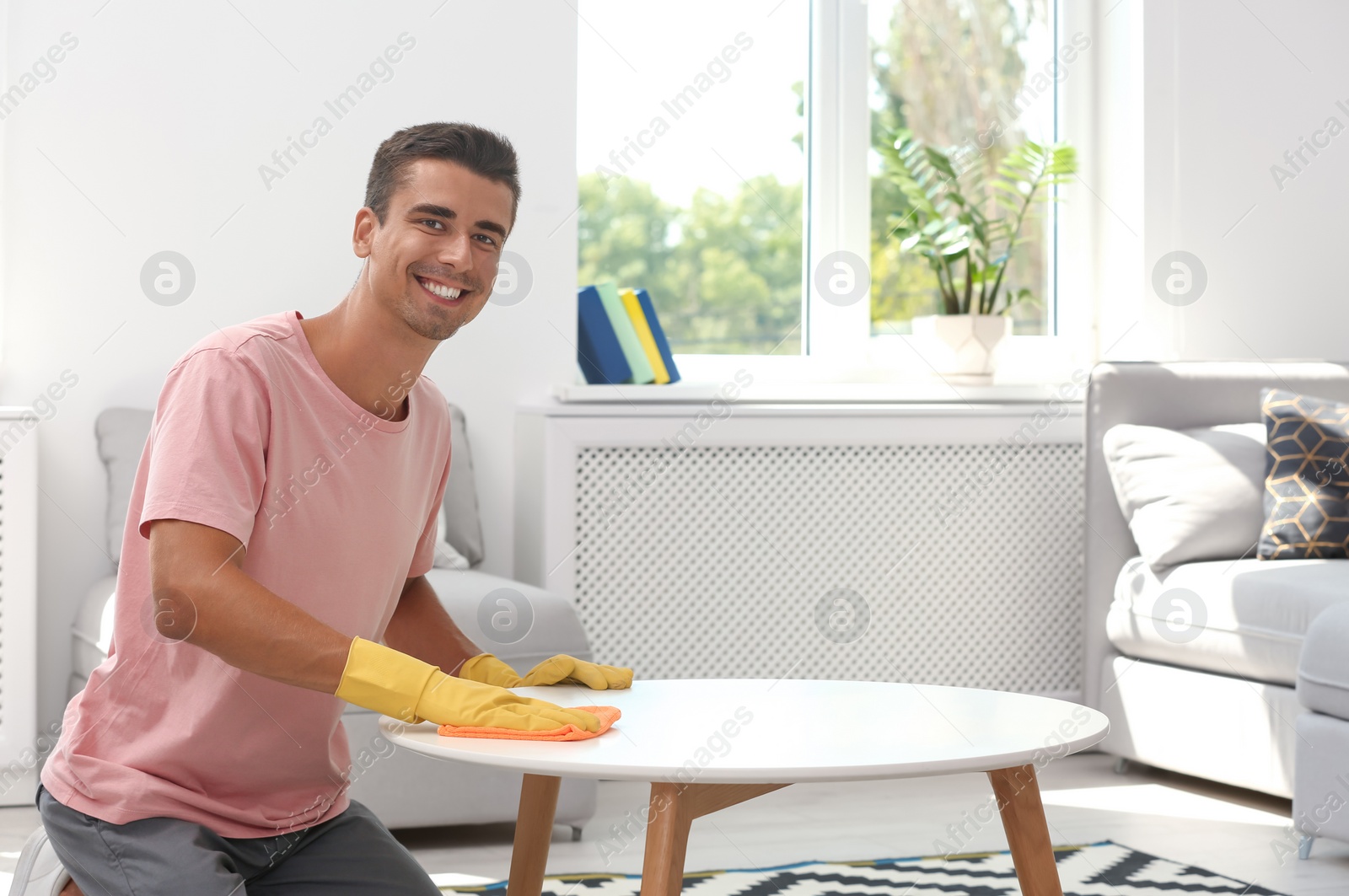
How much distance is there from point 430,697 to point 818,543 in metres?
2.21

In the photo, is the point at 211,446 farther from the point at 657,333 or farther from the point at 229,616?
the point at 657,333

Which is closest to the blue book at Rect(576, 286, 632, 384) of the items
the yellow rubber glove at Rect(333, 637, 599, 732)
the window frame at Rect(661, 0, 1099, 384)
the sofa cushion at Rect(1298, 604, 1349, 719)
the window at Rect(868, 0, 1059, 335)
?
the window frame at Rect(661, 0, 1099, 384)

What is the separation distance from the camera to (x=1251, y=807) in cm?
294

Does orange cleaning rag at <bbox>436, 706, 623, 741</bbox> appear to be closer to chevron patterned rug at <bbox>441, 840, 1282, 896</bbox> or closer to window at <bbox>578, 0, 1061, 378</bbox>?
chevron patterned rug at <bbox>441, 840, 1282, 896</bbox>

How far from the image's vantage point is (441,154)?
4.65ft

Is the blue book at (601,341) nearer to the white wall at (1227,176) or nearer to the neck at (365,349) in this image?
the white wall at (1227,176)

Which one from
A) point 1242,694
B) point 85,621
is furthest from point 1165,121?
point 85,621

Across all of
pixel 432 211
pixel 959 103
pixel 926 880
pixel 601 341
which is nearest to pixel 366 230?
pixel 432 211

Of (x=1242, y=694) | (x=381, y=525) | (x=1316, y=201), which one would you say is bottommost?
(x=1242, y=694)

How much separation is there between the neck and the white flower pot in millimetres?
2421

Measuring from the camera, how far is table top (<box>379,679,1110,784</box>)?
115 centimetres

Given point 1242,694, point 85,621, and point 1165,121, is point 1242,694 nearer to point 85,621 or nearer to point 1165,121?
point 1165,121

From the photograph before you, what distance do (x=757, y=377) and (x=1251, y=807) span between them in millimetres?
1581

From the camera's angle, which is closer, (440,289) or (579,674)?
(440,289)
